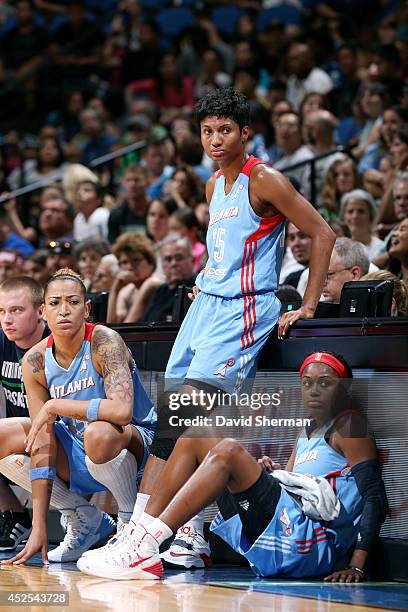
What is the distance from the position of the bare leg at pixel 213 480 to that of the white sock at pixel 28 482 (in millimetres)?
1028

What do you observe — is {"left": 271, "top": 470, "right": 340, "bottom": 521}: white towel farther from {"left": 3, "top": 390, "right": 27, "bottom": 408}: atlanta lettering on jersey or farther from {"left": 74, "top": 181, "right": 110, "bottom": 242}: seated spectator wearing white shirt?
{"left": 74, "top": 181, "right": 110, "bottom": 242}: seated spectator wearing white shirt

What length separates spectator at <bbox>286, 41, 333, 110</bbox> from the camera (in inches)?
483

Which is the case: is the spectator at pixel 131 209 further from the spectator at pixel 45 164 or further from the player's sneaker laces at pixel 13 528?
the player's sneaker laces at pixel 13 528

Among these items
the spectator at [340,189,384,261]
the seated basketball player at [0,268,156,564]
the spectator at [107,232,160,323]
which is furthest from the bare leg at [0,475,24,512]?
the spectator at [340,189,384,261]

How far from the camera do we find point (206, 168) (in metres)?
10.8

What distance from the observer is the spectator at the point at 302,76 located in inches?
483

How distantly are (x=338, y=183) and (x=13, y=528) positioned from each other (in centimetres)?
437

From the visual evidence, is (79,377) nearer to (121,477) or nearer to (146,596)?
(121,477)

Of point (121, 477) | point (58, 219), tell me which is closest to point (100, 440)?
point (121, 477)

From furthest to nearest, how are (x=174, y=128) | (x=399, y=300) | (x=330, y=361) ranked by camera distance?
(x=174, y=128), (x=399, y=300), (x=330, y=361)

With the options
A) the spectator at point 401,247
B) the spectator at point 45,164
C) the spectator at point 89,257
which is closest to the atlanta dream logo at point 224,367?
the spectator at point 401,247

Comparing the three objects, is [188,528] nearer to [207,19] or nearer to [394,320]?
[394,320]

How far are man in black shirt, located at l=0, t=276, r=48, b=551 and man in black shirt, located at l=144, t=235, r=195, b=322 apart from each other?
1.67m

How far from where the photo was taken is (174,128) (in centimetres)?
1136
